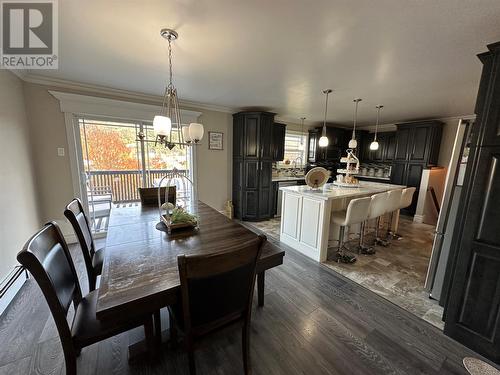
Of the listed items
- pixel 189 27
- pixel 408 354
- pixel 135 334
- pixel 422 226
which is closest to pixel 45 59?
pixel 189 27

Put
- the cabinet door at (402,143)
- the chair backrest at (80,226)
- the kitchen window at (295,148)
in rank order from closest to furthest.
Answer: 1. the chair backrest at (80,226)
2. the cabinet door at (402,143)
3. the kitchen window at (295,148)

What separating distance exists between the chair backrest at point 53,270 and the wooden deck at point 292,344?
52cm

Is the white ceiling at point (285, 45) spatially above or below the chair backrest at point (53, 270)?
above

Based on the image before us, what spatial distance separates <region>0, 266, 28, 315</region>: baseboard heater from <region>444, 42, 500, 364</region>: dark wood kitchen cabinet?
12.0ft

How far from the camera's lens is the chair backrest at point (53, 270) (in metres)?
0.85

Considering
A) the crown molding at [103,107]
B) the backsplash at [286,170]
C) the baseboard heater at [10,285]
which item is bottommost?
the baseboard heater at [10,285]

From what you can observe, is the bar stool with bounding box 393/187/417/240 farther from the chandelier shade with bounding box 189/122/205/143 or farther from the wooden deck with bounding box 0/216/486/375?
the chandelier shade with bounding box 189/122/205/143

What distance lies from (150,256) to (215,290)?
549mm

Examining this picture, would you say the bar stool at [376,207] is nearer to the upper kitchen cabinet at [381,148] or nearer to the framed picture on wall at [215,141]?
the framed picture on wall at [215,141]

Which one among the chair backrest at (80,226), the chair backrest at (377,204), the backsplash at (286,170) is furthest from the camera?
the backsplash at (286,170)

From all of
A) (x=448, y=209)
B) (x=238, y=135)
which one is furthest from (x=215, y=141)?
(x=448, y=209)

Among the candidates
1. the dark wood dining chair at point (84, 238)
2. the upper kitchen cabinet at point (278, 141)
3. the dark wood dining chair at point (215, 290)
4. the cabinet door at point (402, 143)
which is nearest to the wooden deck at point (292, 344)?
the dark wood dining chair at point (215, 290)

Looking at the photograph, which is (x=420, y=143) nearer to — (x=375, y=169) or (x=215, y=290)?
(x=375, y=169)

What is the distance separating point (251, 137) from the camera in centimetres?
420
